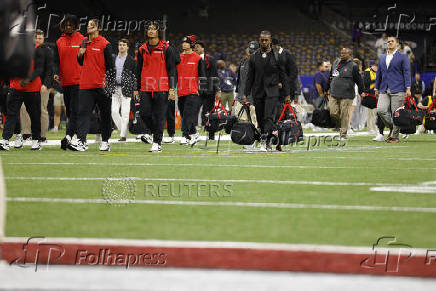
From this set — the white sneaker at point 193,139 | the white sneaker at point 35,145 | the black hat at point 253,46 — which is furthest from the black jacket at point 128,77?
the white sneaker at point 35,145

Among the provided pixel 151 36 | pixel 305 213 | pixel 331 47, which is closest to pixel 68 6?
pixel 331 47

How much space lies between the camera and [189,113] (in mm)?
18484

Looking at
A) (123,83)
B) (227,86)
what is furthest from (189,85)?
(227,86)

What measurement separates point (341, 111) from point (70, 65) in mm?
7456

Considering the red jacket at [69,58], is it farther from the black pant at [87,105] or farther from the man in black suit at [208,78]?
the man in black suit at [208,78]

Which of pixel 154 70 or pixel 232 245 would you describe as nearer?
pixel 232 245

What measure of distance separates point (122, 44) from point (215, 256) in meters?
14.2

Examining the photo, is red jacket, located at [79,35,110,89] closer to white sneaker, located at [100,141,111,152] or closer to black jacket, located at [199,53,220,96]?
white sneaker, located at [100,141,111,152]

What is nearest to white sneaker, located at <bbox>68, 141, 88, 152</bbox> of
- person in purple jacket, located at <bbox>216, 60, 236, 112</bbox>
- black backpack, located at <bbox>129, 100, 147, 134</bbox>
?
black backpack, located at <bbox>129, 100, 147, 134</bbox>

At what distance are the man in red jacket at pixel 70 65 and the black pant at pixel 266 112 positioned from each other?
3265 millimetres

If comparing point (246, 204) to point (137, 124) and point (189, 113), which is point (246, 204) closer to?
point (189, 113)

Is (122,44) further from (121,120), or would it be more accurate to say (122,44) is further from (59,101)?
(59,101)

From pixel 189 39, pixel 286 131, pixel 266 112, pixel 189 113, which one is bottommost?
pixel 189 113

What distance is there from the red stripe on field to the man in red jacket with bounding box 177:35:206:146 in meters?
12.9
